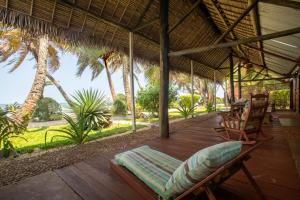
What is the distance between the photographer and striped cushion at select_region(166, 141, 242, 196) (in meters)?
1.10

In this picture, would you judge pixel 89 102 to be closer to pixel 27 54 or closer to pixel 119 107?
pixel 119 107

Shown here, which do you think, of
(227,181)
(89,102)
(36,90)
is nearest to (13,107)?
(36,90)

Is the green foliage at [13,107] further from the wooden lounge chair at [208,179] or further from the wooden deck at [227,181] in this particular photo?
the wooden lounge chair at [208,179]

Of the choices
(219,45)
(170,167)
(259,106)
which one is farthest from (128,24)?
(170,167)

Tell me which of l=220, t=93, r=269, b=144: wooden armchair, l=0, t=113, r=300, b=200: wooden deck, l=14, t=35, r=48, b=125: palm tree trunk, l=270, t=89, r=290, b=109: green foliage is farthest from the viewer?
l=270, t=89, r=290, b=109: green foliage

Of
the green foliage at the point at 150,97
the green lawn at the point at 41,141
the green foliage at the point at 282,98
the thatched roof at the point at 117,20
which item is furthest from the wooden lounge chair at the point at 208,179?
the green foliage at the point at 282,98

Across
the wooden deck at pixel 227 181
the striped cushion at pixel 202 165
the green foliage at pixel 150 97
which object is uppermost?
the green foliage at pixel 150 97

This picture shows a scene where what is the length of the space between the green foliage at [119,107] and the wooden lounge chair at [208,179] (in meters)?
10.0

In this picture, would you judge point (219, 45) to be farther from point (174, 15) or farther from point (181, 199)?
point (181, 199)

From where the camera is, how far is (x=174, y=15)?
5332 mm

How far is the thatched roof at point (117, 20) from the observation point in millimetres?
3777

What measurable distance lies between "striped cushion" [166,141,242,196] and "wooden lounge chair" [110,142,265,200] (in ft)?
0.09

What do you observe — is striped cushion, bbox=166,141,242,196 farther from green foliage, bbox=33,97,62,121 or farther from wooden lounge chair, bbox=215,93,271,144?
green foliage, bbox=33,97,62,121

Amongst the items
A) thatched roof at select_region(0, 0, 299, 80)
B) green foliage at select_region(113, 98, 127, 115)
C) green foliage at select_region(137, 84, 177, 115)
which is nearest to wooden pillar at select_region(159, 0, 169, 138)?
thatched roof at select_region(0, 0, 299, 80)
